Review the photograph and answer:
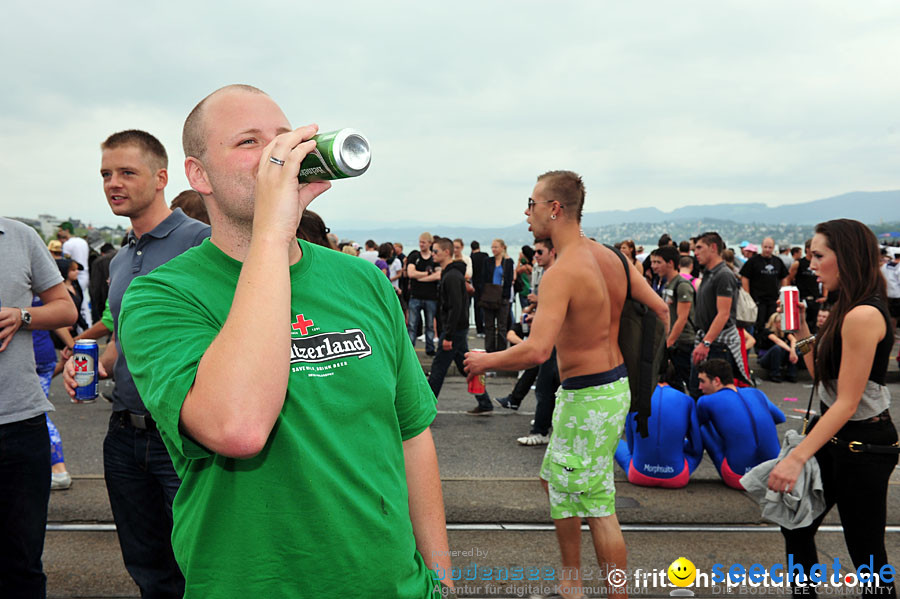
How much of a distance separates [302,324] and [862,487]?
110 inches

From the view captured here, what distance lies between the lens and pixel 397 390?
5.62 ft

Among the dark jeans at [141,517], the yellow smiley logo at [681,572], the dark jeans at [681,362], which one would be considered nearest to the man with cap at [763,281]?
the dark jeans at [681,362]

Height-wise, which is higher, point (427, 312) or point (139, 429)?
point (139, 429)

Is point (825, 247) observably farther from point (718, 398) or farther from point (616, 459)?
point (616, 459)

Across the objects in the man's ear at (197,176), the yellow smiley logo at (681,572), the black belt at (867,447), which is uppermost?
the man's ear at (197,176)

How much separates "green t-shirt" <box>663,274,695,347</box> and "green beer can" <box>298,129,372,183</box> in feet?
23.6

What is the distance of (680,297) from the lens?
7965 mm

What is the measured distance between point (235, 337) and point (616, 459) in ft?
17.0

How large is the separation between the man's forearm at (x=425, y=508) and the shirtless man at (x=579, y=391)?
185cm

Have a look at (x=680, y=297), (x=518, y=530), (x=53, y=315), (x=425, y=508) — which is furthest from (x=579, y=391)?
(x=680, y=297)

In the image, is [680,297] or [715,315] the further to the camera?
[680,297]

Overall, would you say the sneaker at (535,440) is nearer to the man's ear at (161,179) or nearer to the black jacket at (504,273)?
the man's ear at (161,179)

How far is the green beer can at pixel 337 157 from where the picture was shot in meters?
1.34

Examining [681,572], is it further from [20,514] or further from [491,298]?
[491,298]
